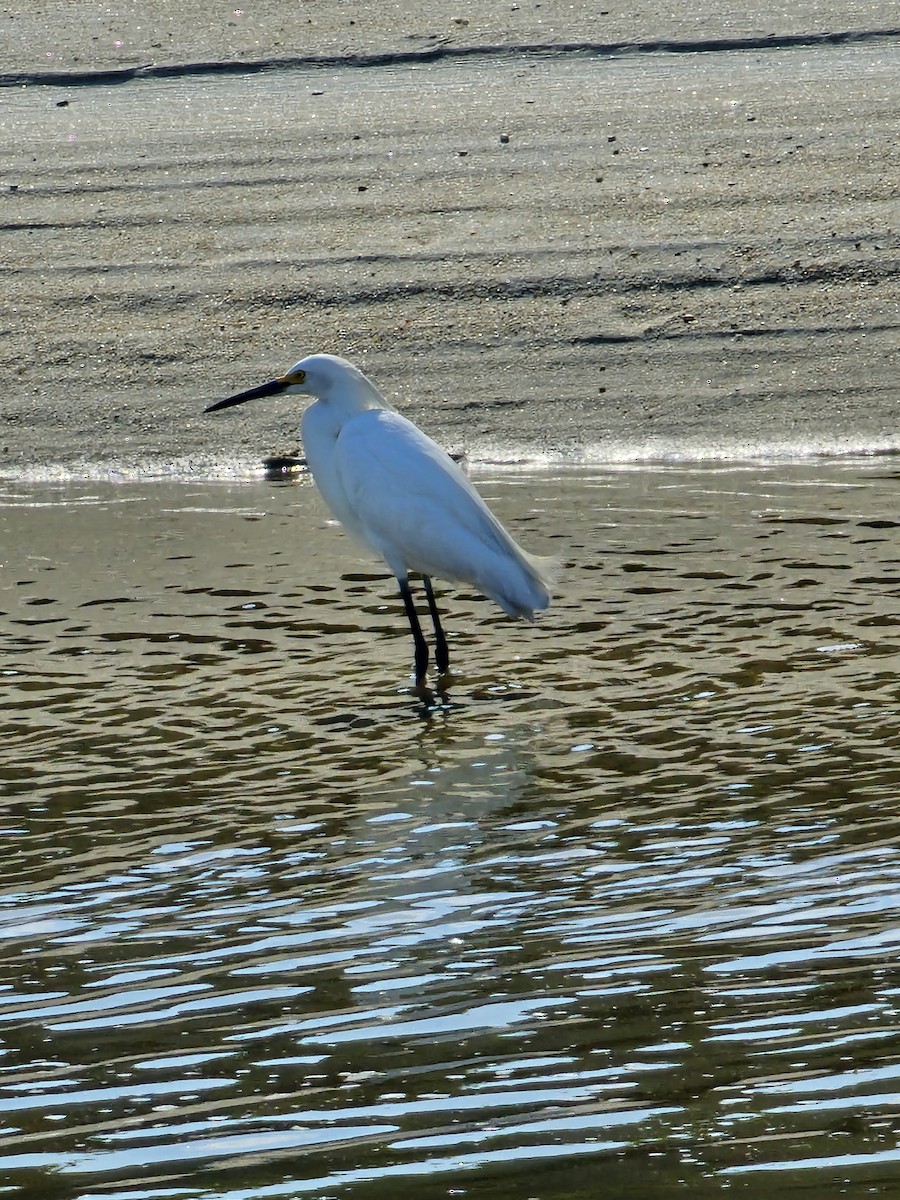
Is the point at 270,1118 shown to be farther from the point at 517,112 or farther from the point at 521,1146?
the point at 517,112

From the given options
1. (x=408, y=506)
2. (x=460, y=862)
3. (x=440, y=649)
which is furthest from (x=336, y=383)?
(x=460, y=862)

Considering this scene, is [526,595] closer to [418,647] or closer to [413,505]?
[418,647]

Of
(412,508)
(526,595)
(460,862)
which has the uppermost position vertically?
(412,508)

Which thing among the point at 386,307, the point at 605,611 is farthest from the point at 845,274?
the point at 605,611

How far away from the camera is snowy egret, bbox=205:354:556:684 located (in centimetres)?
630

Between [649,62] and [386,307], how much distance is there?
3321 millimetres

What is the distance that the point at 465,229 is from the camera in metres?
10.4

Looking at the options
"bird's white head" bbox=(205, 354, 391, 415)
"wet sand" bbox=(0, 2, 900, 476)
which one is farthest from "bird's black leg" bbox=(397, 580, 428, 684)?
"wet sand" bbox=(0, 2, 900, 476)

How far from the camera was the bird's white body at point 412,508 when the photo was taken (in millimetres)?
6316

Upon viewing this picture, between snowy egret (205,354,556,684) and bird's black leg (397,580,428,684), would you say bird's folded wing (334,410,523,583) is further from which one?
bird's black leg (397,580,428,684)

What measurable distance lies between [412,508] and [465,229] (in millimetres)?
4304

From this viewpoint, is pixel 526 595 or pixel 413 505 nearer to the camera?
pixel 526 595

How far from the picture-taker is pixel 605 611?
663cm

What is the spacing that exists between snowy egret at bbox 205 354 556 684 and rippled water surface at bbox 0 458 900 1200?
0.71 feet
